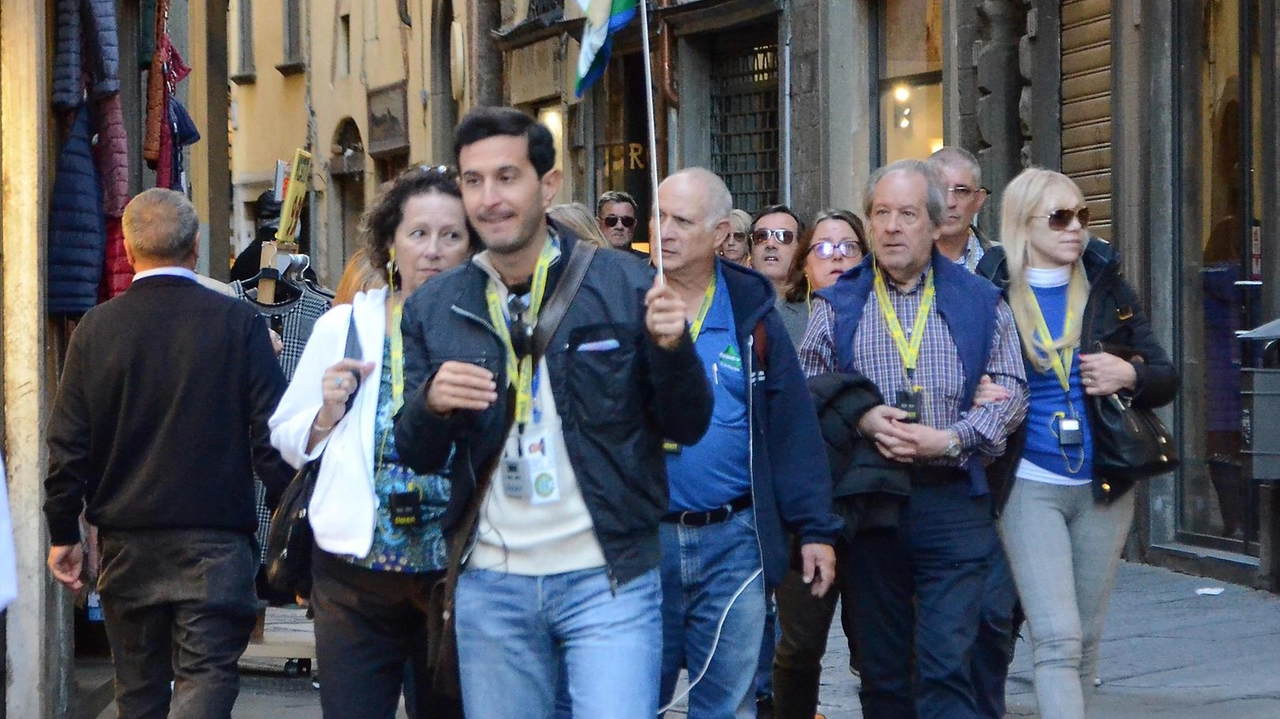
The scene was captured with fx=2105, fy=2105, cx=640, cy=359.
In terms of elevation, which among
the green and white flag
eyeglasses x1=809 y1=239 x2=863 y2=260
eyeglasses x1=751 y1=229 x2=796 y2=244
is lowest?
eyeglasses x1=809 y1=239 x2=863 y2=260

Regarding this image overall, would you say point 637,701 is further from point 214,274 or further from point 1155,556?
point 214,274

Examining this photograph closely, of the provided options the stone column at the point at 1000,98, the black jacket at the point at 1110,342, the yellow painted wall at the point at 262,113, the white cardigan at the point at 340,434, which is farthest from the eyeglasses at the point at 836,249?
the yellow painted wall at the point at 262,113

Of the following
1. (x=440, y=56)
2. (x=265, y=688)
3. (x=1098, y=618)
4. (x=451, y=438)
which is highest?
(x=440, y=56)

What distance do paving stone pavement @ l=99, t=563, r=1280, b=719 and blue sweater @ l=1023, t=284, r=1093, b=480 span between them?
1.75 m

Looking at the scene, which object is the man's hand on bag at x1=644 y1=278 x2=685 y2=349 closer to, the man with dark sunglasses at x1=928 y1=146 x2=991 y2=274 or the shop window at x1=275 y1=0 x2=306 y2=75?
the man with dark sunglasses at x1=928 y1=146 x2=991 y2=274

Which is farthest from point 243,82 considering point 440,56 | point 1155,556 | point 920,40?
point 1155,556

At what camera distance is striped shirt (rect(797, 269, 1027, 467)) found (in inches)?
244

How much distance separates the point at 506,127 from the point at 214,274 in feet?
34.8

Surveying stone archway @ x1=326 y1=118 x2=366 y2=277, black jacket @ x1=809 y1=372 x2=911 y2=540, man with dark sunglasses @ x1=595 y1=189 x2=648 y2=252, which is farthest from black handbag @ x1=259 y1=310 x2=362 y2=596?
stone archway @ x1=326 y1=118 x2=366 y2=277

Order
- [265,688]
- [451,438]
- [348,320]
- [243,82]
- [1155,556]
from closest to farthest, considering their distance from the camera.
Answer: [451,438], [348,320], [265,688], [1155,556], [243,82]

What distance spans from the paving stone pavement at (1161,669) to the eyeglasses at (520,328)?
12.5 feet

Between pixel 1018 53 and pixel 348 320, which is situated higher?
pixel 1018 53

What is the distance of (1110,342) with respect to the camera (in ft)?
21.8

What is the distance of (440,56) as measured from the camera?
2972cm
